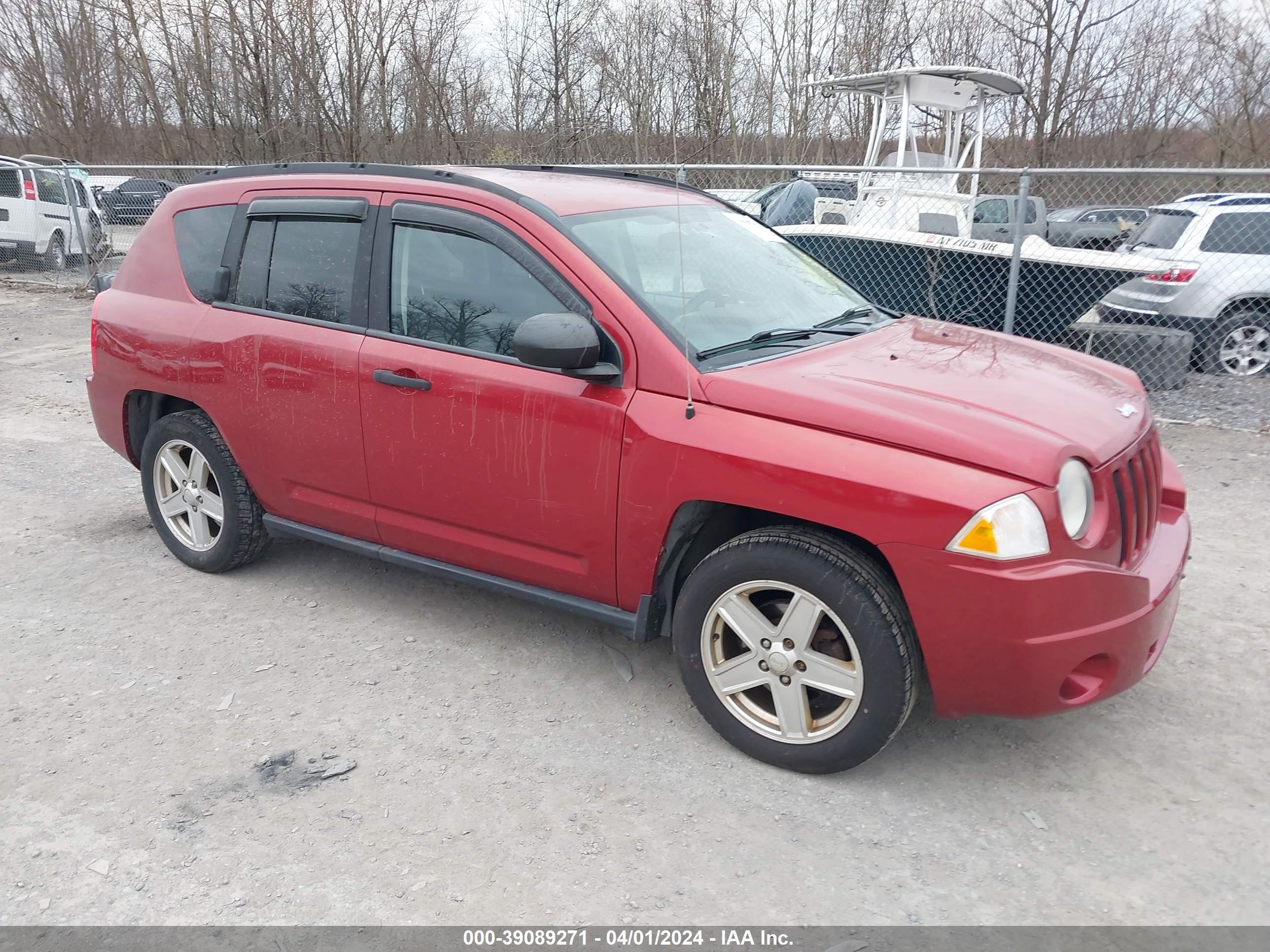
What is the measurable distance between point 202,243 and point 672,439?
271 centimetres

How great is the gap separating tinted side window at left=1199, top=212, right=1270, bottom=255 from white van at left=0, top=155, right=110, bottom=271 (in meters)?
15.2

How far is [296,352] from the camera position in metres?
4.10

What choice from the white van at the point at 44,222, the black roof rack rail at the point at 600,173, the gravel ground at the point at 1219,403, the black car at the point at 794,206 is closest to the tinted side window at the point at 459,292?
the black roof rack rail at the point at 600,173

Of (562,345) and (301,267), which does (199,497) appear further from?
(562,345)

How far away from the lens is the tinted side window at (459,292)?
3605 millimetres

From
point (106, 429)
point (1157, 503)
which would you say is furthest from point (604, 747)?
point (106, 429)

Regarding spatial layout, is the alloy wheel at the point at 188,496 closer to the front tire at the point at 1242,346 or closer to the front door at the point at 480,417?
the front door at the point at 480,417

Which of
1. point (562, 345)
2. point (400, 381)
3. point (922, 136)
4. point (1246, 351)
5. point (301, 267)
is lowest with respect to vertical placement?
point (1246, 351)

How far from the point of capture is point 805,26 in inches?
870

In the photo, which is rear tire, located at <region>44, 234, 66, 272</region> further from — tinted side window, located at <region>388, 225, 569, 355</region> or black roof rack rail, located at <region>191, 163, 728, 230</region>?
tinted side window, located at <region>388, 225, 569, 355</region>

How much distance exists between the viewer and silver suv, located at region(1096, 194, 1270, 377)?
898 cm

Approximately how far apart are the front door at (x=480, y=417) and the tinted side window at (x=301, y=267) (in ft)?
0.67

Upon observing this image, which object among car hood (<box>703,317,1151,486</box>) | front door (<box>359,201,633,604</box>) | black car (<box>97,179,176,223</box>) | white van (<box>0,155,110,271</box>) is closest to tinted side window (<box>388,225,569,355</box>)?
front door (<box>359,201,633,604</box>)
